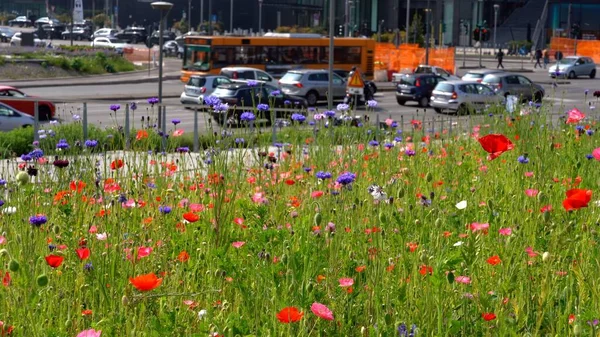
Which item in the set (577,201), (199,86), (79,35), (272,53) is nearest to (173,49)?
(79,35)

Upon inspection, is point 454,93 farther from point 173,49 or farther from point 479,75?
point 173,49

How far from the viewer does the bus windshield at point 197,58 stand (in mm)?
40719

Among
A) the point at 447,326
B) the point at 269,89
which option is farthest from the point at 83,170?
the point at 269,89

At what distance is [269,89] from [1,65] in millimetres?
18768

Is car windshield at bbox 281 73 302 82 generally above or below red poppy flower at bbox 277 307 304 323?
below

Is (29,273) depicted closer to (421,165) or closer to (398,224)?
(398,224)

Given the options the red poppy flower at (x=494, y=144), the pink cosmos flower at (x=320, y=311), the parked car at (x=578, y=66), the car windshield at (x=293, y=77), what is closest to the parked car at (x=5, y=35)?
the parked car at (x=578, y=66)

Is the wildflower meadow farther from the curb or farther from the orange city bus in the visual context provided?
the curb

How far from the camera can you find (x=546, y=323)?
512cm

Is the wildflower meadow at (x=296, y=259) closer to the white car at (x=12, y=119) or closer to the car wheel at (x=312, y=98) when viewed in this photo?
the white car at (x=12, y=119)

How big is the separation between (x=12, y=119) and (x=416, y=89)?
17474mm

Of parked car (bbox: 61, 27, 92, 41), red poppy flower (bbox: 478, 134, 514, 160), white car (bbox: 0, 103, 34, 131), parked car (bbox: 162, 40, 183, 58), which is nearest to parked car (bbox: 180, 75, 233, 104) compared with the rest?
white car (bbox: 0, 103, 34, 131)

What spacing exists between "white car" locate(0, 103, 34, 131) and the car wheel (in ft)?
47.0

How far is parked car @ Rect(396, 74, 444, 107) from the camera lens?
37.5m
